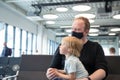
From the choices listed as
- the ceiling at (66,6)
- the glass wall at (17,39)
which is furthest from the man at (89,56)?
the glass wall at (17,39)

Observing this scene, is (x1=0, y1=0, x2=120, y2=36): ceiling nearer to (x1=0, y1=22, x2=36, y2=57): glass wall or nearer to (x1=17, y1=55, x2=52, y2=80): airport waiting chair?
(x1=0, y1=22, x2=36, y2=57): glass wall

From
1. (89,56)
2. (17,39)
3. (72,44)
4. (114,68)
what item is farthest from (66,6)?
(72,44)

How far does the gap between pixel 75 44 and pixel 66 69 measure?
237 millimetres

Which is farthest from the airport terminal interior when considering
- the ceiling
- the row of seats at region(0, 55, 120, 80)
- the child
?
the child

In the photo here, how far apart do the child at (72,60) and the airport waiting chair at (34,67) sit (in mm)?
764

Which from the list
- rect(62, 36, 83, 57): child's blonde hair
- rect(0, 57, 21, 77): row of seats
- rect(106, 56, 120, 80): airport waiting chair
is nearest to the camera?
rect(62, 36, 83, 57): child's blonde hair

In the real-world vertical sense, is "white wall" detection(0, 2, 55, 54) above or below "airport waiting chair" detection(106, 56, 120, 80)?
above

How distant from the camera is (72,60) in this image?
1.77 meters

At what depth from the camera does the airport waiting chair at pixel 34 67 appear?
102 inches

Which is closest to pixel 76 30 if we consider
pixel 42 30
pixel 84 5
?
pixel 84 5

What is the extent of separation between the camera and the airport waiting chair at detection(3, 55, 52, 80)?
259 cm

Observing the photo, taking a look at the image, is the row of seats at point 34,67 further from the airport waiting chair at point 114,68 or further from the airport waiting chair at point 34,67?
the airport waiting chair at point 114,68

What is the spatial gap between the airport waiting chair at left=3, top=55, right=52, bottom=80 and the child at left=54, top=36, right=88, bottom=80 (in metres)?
0.76

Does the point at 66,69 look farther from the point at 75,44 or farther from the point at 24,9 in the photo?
the point at 24,9
